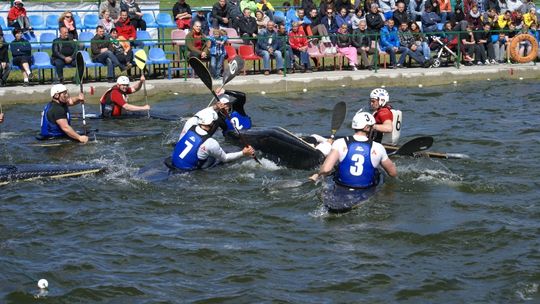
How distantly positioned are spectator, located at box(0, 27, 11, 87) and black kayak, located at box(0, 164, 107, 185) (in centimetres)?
699

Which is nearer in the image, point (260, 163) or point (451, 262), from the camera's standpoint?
point (451, 262)

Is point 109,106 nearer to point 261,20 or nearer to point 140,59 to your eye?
point 140,59

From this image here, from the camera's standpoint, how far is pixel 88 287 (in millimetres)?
11148

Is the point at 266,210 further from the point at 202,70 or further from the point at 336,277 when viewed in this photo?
the point at 202,70

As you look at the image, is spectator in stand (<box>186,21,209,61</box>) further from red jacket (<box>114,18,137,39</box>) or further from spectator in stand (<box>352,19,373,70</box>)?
spectator in stand (<box>352,19,373,70</box>)

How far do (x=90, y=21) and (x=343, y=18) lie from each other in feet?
21.3

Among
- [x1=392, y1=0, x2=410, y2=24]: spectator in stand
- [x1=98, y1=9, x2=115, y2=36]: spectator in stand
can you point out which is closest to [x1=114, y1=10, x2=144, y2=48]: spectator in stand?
[x1=98, y1=9, x2=115, y2=36]: spectator in stand

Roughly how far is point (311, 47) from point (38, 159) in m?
9.84

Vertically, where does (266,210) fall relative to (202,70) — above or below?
below

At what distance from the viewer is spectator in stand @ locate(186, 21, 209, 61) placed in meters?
23.3

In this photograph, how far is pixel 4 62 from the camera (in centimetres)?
2220

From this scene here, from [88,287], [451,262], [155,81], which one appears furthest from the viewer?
[155,81]

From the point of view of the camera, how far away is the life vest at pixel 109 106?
19656mm

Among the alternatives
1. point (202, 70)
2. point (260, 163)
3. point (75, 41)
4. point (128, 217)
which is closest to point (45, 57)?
point (75, 41)
